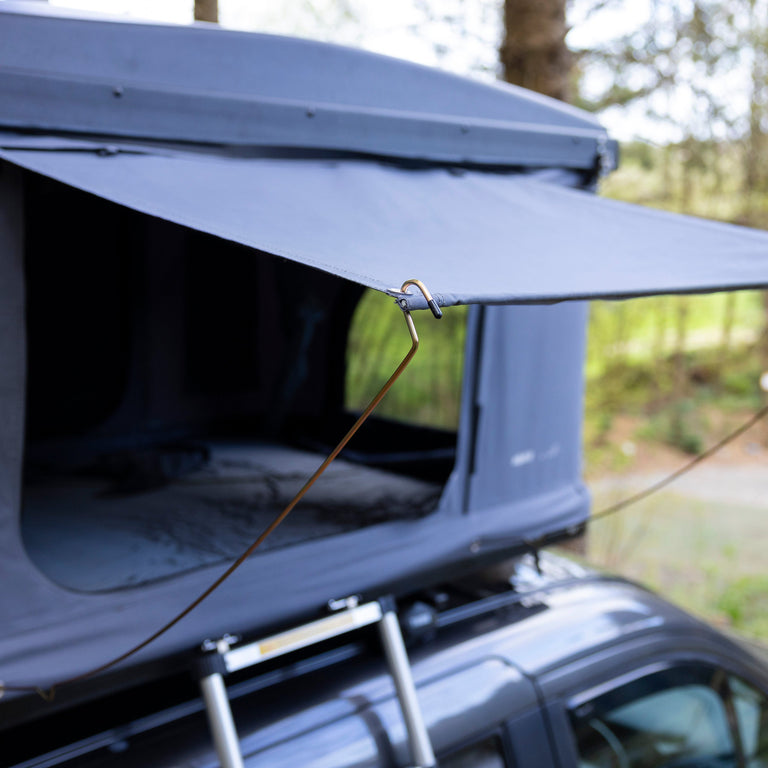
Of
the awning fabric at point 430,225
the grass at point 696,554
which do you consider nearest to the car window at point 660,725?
the awning fabric at point 430,225

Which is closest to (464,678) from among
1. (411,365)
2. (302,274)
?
(411,365)

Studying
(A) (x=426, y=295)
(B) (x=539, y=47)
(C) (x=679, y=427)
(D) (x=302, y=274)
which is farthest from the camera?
(C) (x=679, y=427)

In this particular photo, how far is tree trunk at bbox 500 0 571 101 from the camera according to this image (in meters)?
5.12

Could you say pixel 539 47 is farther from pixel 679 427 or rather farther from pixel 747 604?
pixel 679 427

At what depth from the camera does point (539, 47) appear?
5.11 meters

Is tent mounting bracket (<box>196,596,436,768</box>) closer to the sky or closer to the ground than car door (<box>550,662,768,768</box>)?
closer to the sky

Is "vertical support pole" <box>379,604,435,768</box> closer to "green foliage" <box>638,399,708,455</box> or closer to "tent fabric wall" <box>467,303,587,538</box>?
"tent fabric wall" <box>467,303,587,538</box>

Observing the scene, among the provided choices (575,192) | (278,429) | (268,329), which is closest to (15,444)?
(575,192)

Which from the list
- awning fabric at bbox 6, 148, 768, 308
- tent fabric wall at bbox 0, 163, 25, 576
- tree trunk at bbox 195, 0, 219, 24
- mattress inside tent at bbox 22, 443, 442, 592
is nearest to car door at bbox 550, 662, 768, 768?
mattress inside tent at bbox 22, 443, 442, 592

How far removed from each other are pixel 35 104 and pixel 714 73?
29.4 feet

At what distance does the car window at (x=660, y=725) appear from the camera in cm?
190

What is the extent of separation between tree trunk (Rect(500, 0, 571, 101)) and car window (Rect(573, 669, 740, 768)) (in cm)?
403

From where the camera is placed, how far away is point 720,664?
213cm

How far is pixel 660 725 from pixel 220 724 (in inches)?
46.0
